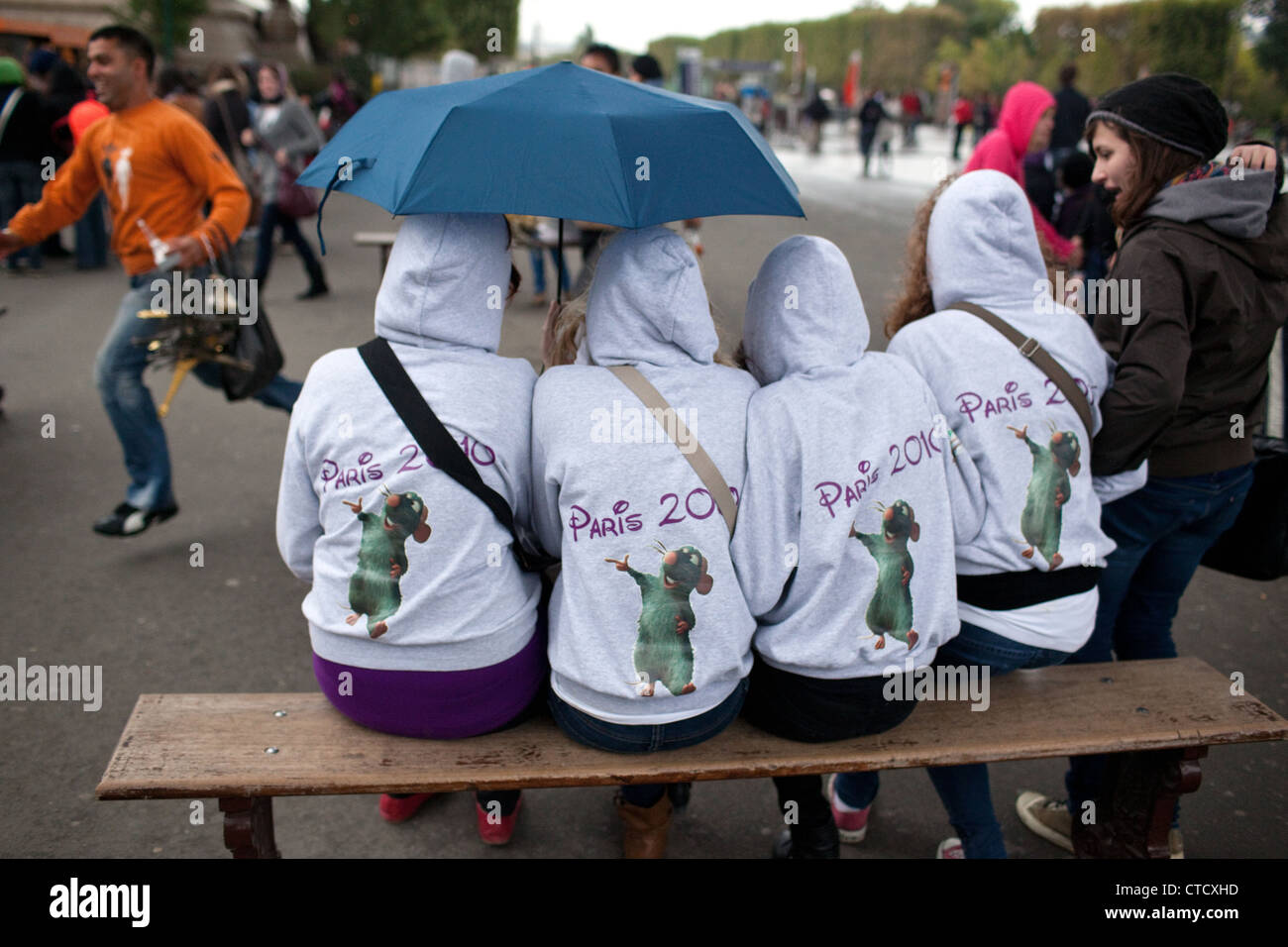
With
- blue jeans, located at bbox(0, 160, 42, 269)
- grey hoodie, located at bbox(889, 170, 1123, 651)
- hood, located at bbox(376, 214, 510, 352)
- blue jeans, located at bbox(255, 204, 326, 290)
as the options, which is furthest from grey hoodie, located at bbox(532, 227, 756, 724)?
blue jeans, located at bbox(0, 160, 42, 269)

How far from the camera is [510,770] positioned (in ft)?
7.28

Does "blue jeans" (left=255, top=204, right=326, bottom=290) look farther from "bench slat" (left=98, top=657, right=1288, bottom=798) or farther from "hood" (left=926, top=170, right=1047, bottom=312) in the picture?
"hood" (left=926, top=170, right=1047, bottom=312)

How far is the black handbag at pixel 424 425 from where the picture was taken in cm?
210

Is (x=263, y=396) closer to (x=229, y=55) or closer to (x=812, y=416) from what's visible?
(x=812, y=416)

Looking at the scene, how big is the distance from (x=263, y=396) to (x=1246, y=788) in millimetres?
4352

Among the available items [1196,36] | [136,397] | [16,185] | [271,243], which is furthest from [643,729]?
[1196,36]

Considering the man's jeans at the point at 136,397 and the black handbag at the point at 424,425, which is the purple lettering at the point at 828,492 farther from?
the man's jeans at the point at 136,397

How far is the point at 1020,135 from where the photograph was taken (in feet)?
21.1

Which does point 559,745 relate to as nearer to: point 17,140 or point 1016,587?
point 1016,587

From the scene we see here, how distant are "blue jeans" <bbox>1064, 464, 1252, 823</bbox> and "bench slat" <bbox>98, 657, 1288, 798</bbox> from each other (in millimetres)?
355

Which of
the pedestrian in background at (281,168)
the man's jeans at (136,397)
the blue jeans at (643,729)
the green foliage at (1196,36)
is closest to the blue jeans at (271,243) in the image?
the pedestrian in background at (281,168)

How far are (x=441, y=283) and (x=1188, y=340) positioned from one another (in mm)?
1874

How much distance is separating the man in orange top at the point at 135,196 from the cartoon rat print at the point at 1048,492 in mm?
3535
